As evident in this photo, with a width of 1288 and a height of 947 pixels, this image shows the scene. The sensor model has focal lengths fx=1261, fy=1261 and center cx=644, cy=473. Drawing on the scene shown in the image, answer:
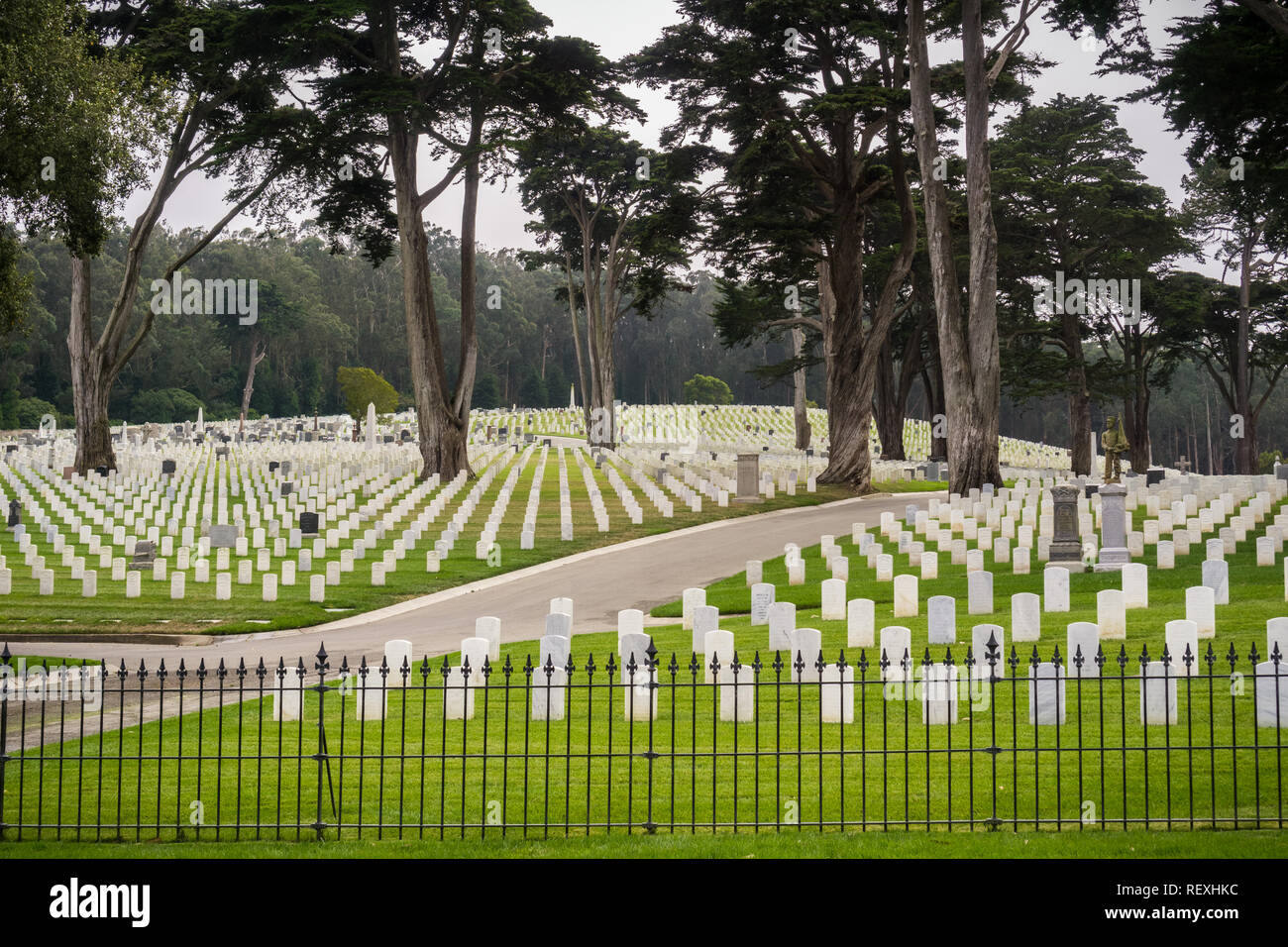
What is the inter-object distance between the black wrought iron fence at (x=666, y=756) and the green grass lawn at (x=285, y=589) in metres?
4.60

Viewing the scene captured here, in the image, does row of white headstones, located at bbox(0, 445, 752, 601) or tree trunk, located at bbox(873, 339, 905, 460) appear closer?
row of white headstones, located at bbox(0, 445, 752, 601)

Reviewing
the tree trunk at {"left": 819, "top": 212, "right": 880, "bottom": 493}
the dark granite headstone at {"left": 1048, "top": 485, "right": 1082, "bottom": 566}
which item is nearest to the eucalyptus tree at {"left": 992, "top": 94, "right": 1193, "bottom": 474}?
the tree trunk at {"left": 819, "top": 212, "right": 880, "bottom": 493}

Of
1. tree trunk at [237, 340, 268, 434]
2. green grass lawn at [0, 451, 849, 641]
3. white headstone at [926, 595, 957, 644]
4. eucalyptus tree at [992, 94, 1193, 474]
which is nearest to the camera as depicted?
white headstone at [926, 595, 957, 644]

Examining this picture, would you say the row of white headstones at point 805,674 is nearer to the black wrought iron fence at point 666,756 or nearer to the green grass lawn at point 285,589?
the black wrought iron fence at point 666,756

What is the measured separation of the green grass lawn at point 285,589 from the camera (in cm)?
1688

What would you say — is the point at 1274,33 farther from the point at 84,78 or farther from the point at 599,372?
the point at 599,372

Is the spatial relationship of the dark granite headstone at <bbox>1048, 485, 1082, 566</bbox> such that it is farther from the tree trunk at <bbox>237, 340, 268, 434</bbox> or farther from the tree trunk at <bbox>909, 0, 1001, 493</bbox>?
the tree trunk at <bbox>237, 340, 268, 434</bbox>

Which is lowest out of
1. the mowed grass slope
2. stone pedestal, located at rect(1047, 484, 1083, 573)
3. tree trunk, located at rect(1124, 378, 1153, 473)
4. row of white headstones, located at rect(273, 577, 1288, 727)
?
the mowed grass slope

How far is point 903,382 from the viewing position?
54469 mm

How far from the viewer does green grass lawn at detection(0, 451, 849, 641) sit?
16.9m

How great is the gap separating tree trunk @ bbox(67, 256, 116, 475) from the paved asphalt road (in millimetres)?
21576

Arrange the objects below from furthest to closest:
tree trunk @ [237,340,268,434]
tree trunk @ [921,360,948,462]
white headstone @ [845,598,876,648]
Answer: tree trunk @ [237,340,268,434] → tree trunk @ [921,360,948,462] → white headstone @ [845,598,876,648]

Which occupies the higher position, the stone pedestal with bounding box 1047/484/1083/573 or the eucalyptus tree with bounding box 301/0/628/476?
the eucalyptus tree with bounding box 301/0/628/476

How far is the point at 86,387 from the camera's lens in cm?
3991
